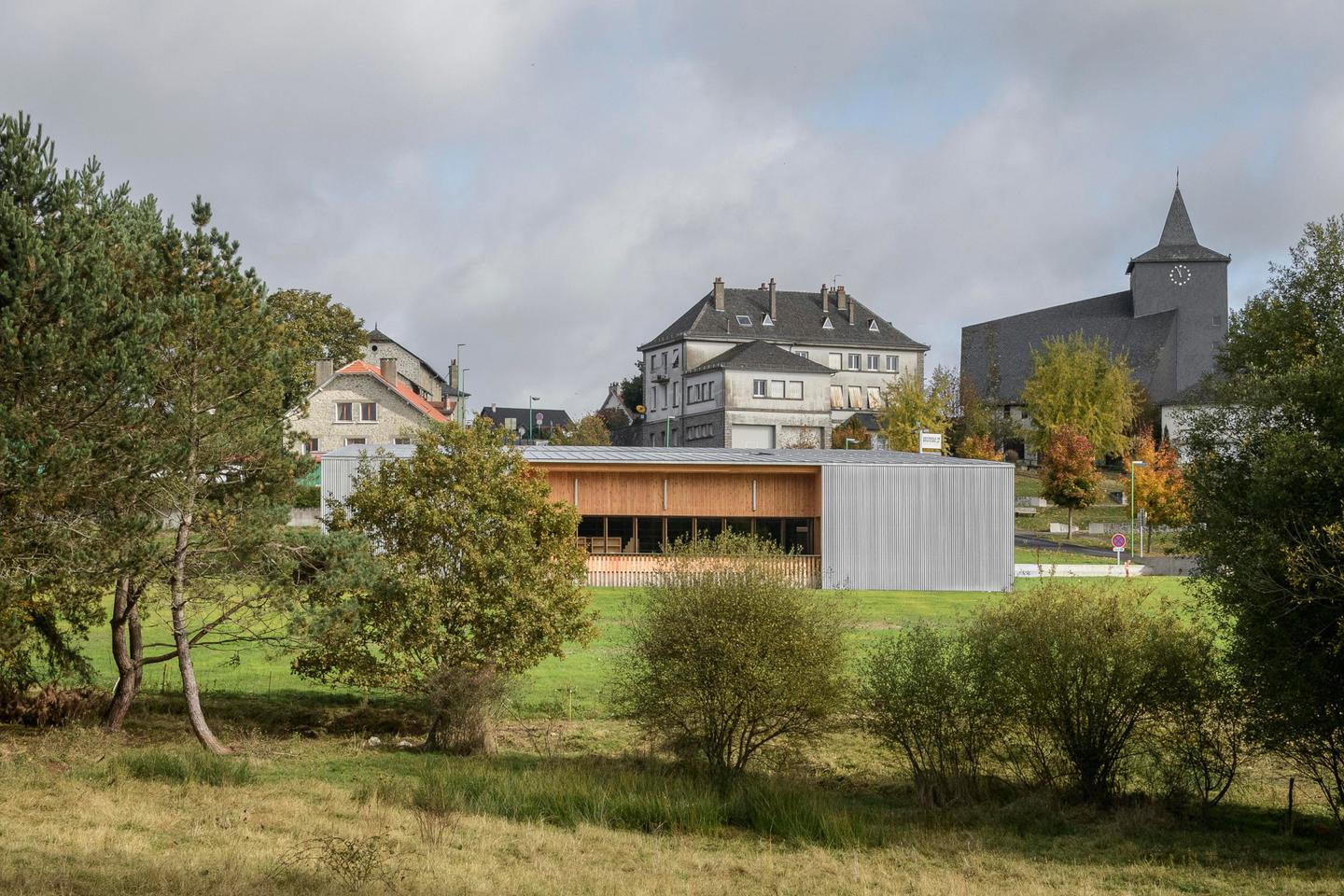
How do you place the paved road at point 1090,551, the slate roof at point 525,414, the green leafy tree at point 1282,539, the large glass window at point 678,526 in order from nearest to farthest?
the green leafy tree at point 1282,539, the large glass window at point 678,526, the paved road at point 1090,551, the slate roof at point 525,414

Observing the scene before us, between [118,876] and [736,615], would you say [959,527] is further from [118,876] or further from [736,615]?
[118,876]

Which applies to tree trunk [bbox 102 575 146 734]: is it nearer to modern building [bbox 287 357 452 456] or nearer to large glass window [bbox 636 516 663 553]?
large glass window [bbox 636 516 663 553]

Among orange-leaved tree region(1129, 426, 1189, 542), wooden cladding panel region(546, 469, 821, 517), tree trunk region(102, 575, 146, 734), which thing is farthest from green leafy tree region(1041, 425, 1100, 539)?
tree trunk region(102, 575, 146, 734)

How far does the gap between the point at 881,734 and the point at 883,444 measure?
58691mm

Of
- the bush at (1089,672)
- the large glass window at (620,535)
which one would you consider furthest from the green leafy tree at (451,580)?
the large glass window at (620,535)

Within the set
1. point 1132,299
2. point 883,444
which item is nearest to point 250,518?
point 883,444

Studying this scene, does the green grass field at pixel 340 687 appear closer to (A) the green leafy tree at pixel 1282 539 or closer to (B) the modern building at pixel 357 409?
(A) the green leafy tree at pixel 1282 539

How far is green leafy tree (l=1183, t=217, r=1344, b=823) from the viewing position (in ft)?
44.5

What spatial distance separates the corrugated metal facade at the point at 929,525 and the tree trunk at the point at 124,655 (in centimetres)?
2472

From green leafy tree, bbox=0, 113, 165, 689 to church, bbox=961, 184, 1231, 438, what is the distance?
7796 centimetres

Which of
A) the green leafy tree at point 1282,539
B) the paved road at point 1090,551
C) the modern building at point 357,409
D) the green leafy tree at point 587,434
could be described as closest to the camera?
the green leafy tree at point 1282,539

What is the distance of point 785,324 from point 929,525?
56.4 m

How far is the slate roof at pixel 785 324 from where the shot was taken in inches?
3656

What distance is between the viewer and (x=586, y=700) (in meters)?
21.4
